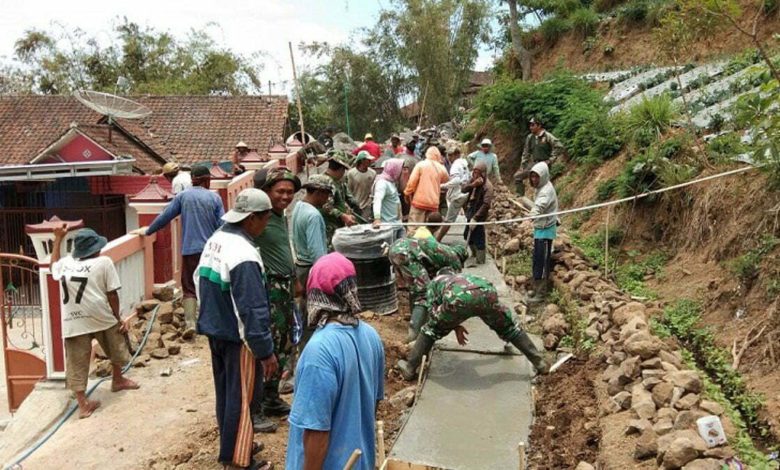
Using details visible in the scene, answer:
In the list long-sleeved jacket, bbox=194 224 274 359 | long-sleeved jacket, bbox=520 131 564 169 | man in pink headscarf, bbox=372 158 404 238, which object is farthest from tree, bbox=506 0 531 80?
long-sleeved jacket, bbox=194 224 274 359

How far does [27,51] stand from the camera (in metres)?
38.4

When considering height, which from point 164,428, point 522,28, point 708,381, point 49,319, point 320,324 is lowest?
point 164,428

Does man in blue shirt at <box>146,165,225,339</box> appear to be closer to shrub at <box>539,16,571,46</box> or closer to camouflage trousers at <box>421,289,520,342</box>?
camouflage trousers at <box>421,289,520,342</box>

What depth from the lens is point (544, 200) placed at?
24.6ft

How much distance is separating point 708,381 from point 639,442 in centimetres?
126

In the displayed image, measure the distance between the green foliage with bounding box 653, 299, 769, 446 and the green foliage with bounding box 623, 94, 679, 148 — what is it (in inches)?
150

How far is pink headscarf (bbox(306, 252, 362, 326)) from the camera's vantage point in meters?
2.63

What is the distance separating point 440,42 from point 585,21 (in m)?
14.1

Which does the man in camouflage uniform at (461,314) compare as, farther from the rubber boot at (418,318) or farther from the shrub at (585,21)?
the shrub at (585,21)

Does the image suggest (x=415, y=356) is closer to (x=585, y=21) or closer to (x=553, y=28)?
(x=585, y=21)

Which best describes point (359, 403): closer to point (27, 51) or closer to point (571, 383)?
point (571, 383)

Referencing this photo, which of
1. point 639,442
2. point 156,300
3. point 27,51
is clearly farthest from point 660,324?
point 27,51

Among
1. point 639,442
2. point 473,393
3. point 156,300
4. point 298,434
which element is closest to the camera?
point 298,434

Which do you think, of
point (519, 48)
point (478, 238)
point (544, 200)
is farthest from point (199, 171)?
point (519, 48)
